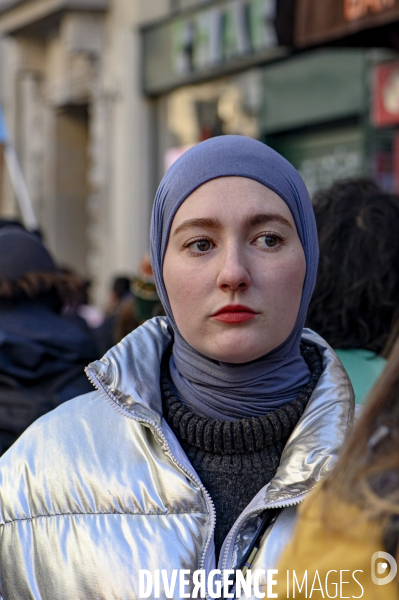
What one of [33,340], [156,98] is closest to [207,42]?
[156,98]

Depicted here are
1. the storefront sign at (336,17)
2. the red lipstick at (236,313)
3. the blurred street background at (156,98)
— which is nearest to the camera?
the red lipstick at (236,313)

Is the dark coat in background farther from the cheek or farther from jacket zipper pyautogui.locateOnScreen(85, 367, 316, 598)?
the cheek

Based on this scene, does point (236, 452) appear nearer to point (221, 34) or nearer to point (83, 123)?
point (221, 34)

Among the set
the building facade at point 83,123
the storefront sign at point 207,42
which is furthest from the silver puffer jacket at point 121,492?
the building facade at point 83,123

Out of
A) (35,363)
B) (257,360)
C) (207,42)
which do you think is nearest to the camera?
(257,360)

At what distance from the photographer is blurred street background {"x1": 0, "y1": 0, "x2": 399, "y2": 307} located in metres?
8.22

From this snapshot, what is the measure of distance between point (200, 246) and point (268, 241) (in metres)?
0.14

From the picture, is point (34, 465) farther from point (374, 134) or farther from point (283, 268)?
point (374, 134)

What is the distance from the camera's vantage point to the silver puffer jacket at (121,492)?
1.87 metres

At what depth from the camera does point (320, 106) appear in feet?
34.9

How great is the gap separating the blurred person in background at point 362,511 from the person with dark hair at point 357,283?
174 cm

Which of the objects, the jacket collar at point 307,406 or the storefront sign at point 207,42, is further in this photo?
the storefront sign at point 207,42

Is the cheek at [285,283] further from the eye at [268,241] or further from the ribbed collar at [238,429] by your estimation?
the ribbed collar at [238,429]

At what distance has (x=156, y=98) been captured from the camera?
13.5m
